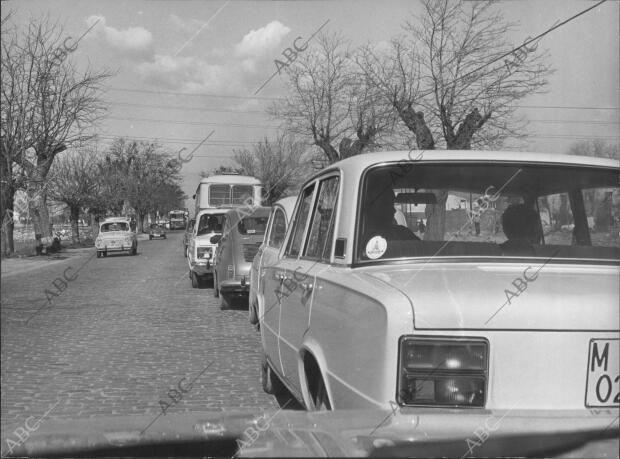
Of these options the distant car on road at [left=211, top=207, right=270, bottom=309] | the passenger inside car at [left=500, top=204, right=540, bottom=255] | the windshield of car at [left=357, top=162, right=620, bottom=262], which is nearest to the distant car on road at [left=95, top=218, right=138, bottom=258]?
the distant car on road at [left=211, top=207, right=270, bottom=309]

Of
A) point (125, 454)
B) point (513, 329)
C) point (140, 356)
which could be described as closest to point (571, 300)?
point (513, 329)

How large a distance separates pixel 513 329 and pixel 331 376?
841 mm

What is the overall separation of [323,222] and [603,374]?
1856 mm

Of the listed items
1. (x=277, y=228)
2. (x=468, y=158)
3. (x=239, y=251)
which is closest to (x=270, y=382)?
(x=277, y=228)

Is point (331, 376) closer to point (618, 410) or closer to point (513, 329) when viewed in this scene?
point (513, 329)

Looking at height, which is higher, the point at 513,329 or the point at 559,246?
the point at 559,246

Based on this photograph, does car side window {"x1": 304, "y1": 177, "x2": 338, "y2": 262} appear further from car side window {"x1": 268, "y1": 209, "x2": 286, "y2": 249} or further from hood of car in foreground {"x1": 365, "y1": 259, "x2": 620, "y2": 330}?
car side window {"x1": 268, "y1": 209, "x2": 286, "y2": 249}

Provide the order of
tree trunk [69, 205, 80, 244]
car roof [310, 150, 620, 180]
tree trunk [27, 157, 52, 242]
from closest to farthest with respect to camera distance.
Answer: tree trunk [27, 157, 52, 242] < car roof [310, 150, 620, 180] < tree trunk [69, 205, 80, 244]

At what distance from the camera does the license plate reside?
7.95 ft

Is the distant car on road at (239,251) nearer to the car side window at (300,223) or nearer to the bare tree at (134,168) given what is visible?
the bare tree at (134,168)

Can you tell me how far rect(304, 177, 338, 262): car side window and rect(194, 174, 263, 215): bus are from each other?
19.1m

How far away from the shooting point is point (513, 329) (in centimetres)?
242

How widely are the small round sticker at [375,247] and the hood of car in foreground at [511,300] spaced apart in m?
0.41

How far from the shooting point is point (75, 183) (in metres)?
4.79
